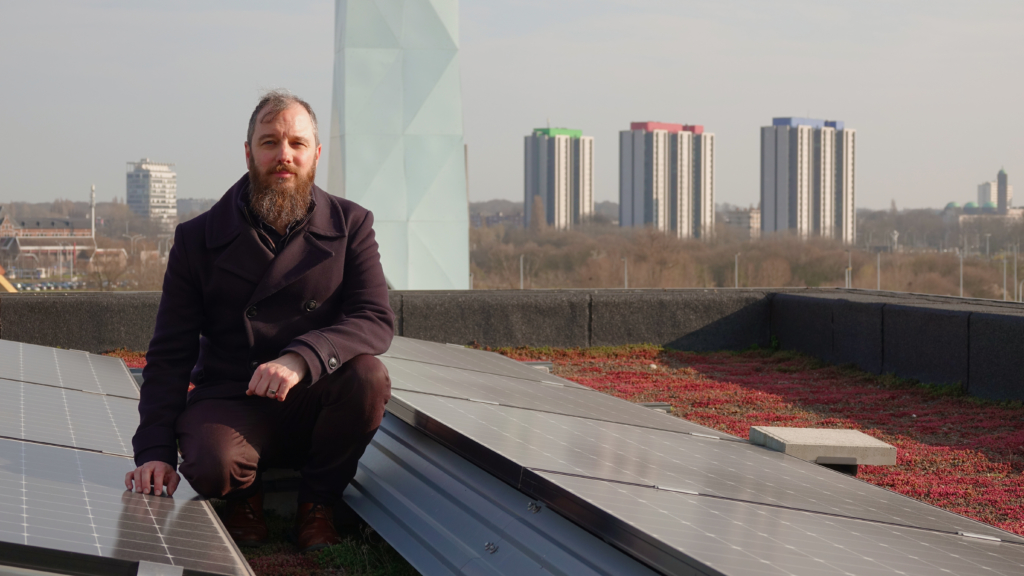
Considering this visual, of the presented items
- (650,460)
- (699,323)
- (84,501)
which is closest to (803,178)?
(699,323)

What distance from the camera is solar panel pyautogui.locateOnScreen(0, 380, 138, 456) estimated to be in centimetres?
343

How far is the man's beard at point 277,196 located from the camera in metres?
3.60

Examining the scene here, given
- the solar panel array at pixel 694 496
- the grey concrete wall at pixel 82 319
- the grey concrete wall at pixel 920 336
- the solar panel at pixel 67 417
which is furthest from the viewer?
the grey concrete wall at pixel 82 319

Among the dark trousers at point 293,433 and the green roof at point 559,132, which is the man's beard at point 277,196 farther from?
the green roof at point 559,132

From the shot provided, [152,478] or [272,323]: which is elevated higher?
[272,323]

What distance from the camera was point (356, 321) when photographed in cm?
354

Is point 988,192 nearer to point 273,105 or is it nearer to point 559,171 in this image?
point 559,171

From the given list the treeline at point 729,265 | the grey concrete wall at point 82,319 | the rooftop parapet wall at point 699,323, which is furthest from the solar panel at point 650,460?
the treeline at point 729,265

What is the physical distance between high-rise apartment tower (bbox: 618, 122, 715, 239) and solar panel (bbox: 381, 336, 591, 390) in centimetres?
12955

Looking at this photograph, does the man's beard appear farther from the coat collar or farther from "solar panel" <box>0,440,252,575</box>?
"solar panel" <box>0,440,252,575</box>

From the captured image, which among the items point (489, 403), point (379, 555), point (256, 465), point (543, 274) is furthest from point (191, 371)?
point (543, 274)

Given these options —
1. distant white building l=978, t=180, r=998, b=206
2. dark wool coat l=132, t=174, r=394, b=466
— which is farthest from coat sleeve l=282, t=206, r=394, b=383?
distant white building l=978, t=180, r=998, b=206

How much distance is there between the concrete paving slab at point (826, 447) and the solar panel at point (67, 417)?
2890 mm

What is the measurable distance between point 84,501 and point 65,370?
2823 mm
